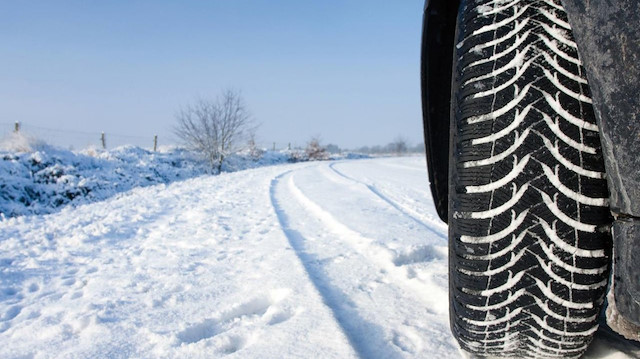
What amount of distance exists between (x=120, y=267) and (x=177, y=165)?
796 inches

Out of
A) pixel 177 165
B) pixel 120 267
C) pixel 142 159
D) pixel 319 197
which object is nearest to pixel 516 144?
pixel 120 267

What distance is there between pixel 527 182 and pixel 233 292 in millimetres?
1227

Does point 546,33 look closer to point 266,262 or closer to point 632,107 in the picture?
point 632,107

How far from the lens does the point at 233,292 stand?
1.55 metres

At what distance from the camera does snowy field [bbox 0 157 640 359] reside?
3.67 ft

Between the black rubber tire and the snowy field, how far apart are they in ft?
0.90

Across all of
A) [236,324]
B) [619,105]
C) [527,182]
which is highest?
[619,105]

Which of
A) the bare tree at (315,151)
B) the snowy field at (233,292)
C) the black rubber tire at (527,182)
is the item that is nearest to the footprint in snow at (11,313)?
the snowy field at (233,292)

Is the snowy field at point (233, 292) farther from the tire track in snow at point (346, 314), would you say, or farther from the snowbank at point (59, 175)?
the snowbank at point (59, 175)

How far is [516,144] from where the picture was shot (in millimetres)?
802

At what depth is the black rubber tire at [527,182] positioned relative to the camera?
775 millimetres

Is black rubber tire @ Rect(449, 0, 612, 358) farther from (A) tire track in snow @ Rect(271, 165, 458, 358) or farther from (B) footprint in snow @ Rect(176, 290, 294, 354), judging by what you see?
(B) footprint in snow @ Rect(176, 290, 294, 354)

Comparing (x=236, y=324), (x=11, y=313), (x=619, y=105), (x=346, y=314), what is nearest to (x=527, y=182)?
(x=619, y=105)

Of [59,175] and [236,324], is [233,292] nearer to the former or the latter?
[236,324]
